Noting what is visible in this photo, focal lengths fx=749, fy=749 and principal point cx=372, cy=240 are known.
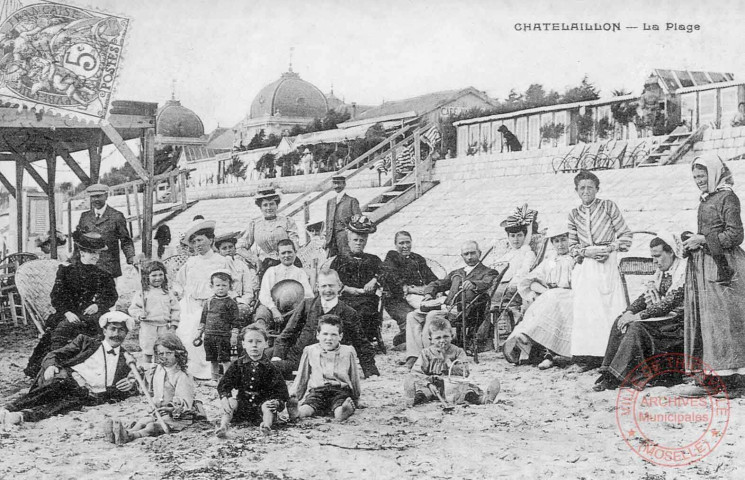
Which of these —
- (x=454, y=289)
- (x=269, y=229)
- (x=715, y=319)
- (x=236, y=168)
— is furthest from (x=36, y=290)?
(x=236, y=168)

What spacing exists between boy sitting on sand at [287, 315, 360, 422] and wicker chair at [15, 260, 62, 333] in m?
2.43

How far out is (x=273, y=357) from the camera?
4.44 metres

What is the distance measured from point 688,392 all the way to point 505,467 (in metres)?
1.31

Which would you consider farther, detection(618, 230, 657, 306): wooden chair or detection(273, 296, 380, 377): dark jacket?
detection(618, 230, 657, 306): wooden chair

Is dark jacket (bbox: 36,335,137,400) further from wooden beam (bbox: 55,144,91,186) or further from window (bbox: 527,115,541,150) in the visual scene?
window (bbox: 527,115,541,150)

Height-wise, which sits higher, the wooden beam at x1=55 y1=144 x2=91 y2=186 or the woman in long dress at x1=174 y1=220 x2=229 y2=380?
the wooden beam at x1=55 y1=144 x2=91 y2=186

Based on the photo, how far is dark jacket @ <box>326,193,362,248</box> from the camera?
6.22 meters

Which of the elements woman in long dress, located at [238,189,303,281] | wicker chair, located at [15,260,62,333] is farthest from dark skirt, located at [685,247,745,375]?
wicker chair, located at [15,260,62,333]

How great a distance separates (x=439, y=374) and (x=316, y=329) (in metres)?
0.83

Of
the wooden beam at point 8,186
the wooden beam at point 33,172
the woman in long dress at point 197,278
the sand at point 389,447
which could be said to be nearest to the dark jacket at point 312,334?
the sand at point 389,447

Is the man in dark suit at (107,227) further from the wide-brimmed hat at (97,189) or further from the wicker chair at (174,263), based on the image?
the wicker chair at (174,263)

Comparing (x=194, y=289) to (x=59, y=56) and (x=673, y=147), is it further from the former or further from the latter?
(x=673, y=147)

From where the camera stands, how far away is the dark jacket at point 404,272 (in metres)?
5.43

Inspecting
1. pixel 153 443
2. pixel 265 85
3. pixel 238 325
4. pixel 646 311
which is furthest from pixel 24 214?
pixel 646 311
